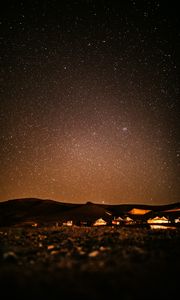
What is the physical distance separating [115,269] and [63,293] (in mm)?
3221

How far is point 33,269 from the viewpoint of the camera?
10297 mm

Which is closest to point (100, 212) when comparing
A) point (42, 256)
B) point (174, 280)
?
point (42, 256)

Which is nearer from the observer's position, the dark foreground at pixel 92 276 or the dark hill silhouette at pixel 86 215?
the dark foreground at pixel 92 276

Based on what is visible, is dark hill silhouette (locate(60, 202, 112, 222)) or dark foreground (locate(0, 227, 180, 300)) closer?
dark foreground (locate(0, 227, 180, 300))

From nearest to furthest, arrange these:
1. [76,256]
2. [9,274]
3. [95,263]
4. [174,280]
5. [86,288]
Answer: [86,288]
[174,280]
[9,274]
[95,263]
[76,256]

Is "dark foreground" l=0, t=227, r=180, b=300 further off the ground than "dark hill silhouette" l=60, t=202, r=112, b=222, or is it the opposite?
"dark foreground" l=0, t=227, r=180, b=300

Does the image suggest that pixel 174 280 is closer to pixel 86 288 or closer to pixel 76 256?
pixel 86 288

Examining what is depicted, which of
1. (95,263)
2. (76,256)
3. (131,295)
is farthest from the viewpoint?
(76,256)

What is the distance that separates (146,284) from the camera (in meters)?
7.90

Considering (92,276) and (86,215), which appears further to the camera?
(86,215)

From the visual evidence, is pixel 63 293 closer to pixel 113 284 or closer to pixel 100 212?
pixel 113 284

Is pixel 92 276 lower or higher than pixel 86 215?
higher

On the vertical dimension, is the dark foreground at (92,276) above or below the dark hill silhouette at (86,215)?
above

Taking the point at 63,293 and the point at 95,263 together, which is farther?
the point at 95,263
